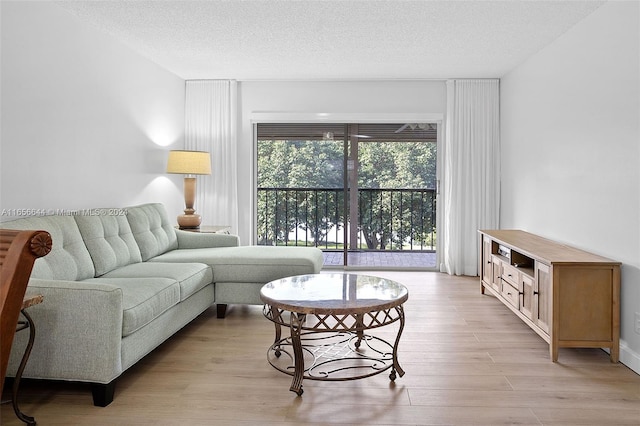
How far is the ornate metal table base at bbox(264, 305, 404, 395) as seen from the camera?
8.36 feet

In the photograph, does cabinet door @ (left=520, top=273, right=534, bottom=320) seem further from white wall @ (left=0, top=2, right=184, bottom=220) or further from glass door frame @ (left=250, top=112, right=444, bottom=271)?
white wall @ (left=0, top=2, right=184, bottom=220)

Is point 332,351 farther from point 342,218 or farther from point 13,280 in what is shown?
point 342,218

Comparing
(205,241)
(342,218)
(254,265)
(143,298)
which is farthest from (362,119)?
(143,298)

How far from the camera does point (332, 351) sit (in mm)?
3154

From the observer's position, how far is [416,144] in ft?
19.9

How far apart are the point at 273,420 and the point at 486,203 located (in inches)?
169

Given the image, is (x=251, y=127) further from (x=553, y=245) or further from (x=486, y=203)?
(x=553, y=245)

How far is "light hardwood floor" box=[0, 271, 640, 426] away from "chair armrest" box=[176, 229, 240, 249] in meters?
1.19

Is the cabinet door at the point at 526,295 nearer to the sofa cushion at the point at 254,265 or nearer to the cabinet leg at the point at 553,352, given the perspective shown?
the cabinet leg at the point at 553,352

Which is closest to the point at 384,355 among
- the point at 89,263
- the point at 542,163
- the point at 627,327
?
the point at 627,327

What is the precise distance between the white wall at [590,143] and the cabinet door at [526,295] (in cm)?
47

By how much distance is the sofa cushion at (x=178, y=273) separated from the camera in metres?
3.26

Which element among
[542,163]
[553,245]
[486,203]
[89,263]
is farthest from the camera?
[486,203]

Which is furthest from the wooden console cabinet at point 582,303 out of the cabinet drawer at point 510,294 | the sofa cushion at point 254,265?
the sofa cushion at point 254,265
